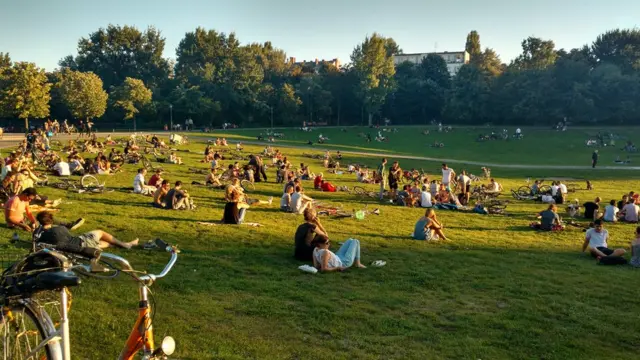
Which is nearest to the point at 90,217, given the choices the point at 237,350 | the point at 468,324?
the point at 237,350

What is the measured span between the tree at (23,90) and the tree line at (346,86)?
707 cm

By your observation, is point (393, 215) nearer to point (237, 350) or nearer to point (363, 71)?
point (237, 350)

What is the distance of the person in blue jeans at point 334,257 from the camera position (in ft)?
35.2

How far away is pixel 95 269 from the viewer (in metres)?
4.13

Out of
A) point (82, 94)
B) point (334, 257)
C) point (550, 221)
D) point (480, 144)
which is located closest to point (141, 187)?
point (334, 257)

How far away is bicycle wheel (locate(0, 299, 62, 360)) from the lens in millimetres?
4281

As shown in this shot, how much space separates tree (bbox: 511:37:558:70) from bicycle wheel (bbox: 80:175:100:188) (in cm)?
8399

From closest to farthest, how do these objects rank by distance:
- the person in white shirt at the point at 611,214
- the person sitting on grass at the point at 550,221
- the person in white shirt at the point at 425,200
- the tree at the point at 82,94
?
the person sitting on grass at the point at 550,221, the person in white shirt at the point at 611,214, the person in white shirt at the point at 425,200, the tree at the point at 82,94

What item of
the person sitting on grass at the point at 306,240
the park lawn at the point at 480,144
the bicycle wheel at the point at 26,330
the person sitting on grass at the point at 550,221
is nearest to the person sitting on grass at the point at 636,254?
the person sitting on grass at the point at 550,221

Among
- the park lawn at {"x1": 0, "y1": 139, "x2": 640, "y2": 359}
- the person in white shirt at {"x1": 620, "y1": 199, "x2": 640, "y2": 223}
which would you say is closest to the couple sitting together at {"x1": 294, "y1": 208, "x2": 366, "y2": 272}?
the park lawn at {"x1": 0, "y1": 139, "x2": 640, "y2": 359}

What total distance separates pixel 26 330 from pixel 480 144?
209 ft

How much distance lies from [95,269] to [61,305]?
466 millimetres

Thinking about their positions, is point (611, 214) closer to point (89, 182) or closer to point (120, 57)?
point (89, 182)

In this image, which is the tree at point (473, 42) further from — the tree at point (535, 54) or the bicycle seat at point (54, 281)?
the bicycle seat at point (54, 281)
